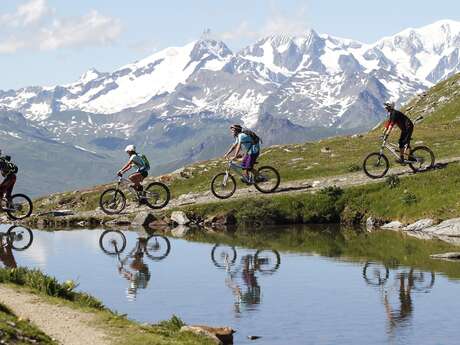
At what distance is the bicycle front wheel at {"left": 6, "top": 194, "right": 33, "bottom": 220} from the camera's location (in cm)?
5208

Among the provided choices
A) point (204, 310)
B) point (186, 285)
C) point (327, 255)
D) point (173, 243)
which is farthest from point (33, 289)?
point (173, 243)

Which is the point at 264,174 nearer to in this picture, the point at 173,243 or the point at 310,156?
the point at 173,243

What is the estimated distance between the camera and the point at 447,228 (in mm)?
43625

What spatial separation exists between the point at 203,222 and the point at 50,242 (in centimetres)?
1043

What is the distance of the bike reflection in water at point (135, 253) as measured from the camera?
32.2 m

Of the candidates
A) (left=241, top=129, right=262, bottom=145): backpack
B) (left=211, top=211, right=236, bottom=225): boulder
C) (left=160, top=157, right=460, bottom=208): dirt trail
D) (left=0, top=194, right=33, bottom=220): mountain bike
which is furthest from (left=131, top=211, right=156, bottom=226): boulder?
(left=241, top=129, right=262, bottom=145): backpack

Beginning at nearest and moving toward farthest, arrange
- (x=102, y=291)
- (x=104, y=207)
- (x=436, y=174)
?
(x=102, y=291) → (x=436, y=174) → (x=104, y=207)

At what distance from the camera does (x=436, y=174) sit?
50.4 m

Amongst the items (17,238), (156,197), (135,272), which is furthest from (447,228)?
(17,238)

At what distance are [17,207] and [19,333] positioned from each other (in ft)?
116

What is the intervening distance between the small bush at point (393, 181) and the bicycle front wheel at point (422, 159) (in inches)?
48.6

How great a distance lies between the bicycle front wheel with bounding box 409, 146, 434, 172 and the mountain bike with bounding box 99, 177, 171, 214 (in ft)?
47.0

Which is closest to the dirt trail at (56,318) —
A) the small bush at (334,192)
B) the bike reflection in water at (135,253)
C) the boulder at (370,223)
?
the bike reflection in water at (135,253)

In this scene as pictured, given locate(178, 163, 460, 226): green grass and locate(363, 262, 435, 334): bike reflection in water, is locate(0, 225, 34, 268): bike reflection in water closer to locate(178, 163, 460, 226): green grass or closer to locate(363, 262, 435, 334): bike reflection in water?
locate(178, 163, 460, 226): green grass
